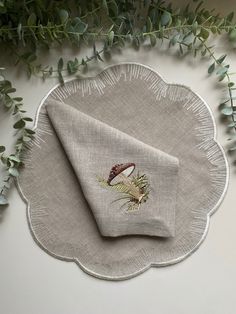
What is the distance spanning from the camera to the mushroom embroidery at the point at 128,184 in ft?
3.55

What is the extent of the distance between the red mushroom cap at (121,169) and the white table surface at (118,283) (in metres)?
0.22

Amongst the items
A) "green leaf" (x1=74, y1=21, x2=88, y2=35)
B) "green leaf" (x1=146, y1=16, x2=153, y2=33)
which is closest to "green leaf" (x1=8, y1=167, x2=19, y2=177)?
"green leaf" (x1=74, y1=21, x2=88, y2=35)

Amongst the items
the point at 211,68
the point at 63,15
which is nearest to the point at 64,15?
the point at 63,15

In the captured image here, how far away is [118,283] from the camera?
3.50 ft

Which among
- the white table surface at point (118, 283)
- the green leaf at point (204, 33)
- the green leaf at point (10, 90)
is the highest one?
the green leaf at point (204, 33)

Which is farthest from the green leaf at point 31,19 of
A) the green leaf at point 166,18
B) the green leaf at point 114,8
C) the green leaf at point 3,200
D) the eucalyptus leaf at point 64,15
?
the green leaf at point 3,200

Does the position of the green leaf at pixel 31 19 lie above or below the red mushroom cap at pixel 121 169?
above

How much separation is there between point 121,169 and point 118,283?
26 centimetres

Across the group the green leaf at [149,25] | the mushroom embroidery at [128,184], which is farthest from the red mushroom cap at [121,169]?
the green leaf at [149,25]

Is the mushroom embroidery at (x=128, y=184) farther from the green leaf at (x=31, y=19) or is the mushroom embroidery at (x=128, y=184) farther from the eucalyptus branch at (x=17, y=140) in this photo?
the green leaf at (x=31, y=19)

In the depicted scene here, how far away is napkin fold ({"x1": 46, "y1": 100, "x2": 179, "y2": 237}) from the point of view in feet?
3.50

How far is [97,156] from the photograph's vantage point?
1083 millimetres

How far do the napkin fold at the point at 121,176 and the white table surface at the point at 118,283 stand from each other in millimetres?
106

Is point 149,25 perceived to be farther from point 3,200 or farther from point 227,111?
point 3,200
